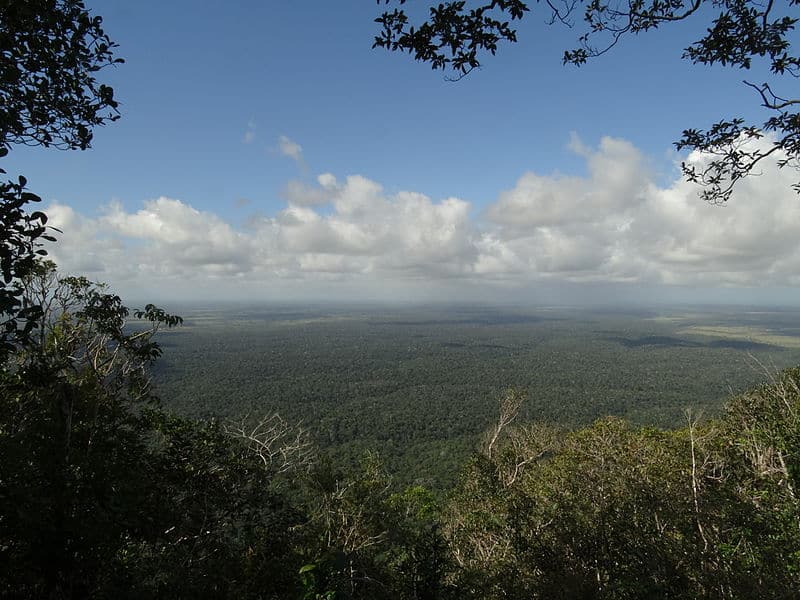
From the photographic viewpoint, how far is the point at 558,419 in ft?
161

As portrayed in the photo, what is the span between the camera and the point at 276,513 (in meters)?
7.43

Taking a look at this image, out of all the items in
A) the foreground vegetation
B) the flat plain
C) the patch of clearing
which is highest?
the foreground vegetation

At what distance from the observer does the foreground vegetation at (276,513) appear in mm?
4000

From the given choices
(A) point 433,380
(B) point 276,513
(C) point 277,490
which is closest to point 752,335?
(A) point 433,380

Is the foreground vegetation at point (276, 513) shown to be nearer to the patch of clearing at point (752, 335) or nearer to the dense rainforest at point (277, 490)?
the dense rainforest at point (277, 490)

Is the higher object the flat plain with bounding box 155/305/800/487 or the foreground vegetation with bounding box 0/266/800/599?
the foreground vegetation with bounding box 0/266/800/599

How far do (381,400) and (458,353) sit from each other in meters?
60.3

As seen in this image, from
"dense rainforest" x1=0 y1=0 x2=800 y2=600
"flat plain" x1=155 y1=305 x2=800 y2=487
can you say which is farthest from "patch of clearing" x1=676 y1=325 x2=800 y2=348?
"dense rainforest" x1=0 y1=0 x2=800 y2=600

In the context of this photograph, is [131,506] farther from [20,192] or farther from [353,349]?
[353,349]

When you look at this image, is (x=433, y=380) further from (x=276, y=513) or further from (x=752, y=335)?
(x=752, y=335)

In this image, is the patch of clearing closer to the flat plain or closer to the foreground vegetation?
the flat plain

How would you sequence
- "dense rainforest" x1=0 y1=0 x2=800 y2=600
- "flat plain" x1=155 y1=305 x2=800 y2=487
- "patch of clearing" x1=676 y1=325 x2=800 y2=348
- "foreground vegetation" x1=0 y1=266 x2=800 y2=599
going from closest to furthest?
"dense rainforest" x1=0 y1=0 x2=800 y2=600 < "foreground vegetation" x1=0 y1=266 x2=800 y2=599 < "flat plain" x1=155 y1=305 x2=800 y2=487 < "patch of clearing" x1=676 y1=325 x2=800 y2=348

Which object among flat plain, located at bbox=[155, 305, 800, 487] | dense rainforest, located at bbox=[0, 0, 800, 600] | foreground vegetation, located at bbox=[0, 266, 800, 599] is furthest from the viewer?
flat plain, located at bbox=[155, 305, 800, 487]

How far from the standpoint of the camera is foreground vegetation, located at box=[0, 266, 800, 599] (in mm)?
4000
